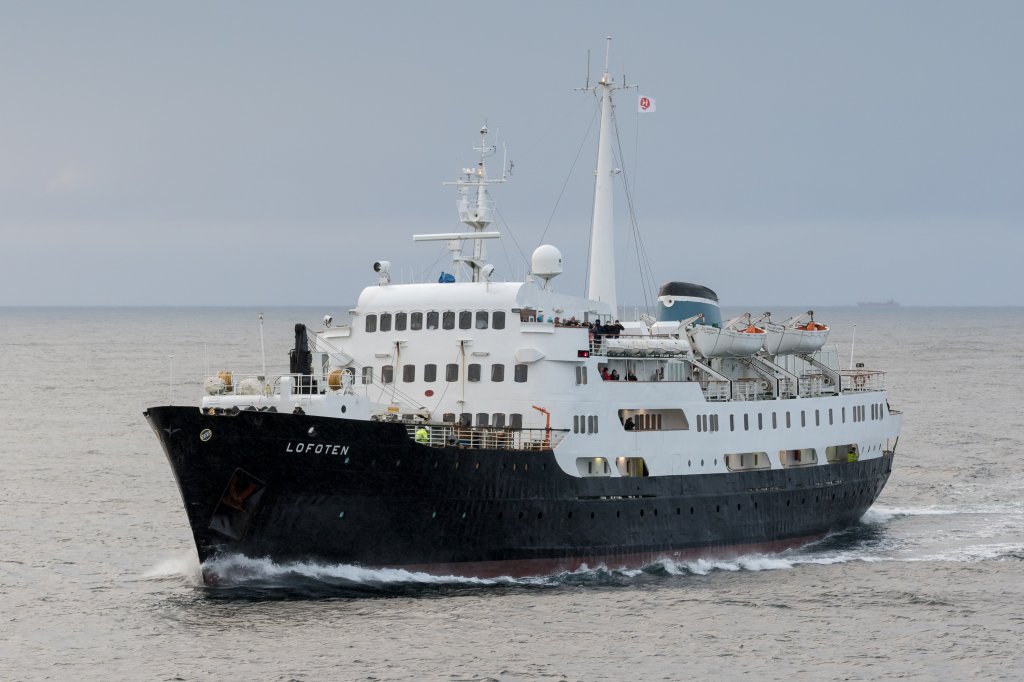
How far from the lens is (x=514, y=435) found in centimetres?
3662

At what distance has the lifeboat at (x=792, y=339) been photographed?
44531mm

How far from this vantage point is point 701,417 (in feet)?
131

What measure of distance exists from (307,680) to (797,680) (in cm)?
1024

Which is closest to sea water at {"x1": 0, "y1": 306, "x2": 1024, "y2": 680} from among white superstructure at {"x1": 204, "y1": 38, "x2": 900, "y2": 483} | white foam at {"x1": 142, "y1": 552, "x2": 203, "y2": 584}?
white foam at {"x1": 142, "y1": 552, "x2": 203, "y2": 584}

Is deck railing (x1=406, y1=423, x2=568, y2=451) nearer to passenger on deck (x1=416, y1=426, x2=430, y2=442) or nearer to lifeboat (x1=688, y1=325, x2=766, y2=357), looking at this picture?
passenger on deck (x1=416, y1=426, x2=430, y2=442)

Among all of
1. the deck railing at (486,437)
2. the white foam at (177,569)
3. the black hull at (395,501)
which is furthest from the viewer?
the white foam at (177,569)

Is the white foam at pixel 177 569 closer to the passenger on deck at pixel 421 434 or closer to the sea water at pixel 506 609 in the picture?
the sea water at pixel 506 609

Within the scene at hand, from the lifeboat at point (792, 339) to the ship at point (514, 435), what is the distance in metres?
0.07

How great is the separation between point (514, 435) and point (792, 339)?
40.8 ft

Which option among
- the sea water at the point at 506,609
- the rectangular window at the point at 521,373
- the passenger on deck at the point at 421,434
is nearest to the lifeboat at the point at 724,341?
the sea water at the point at 506,609

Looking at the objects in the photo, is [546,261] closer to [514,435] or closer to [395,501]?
[514,435]

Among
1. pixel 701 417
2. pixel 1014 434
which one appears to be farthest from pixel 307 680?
pixel 1014 434

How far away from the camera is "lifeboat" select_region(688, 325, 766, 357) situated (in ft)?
136

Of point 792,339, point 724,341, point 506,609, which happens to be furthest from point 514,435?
point 792,339
